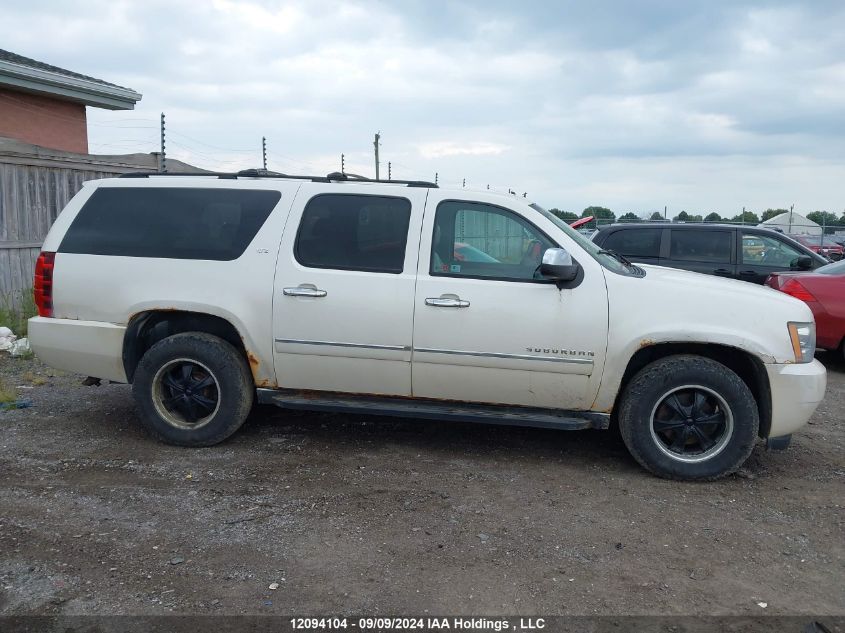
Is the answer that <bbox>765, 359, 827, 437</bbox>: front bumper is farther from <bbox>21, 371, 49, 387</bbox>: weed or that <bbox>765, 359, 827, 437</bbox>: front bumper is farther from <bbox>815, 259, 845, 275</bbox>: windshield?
<bbox>21, 371, 49, 387</bbox>: weed

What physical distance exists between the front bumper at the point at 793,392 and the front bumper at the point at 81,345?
4467mm

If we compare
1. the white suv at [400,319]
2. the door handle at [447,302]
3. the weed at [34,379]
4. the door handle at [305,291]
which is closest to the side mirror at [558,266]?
the white suv at [400,319]

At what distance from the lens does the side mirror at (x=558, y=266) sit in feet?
15.4

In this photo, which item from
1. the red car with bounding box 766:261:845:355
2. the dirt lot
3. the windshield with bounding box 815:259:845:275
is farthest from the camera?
the windshield with bounding box 815:259:845:275

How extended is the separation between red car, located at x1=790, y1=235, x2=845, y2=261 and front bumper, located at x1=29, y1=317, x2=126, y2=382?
52.6ft

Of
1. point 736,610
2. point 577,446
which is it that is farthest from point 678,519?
point 577,446

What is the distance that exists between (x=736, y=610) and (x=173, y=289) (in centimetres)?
400

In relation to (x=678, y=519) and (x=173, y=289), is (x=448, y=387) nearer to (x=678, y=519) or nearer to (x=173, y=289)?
(x=678, y=519)

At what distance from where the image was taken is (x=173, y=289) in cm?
521

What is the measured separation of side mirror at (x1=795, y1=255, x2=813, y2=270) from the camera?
960cm

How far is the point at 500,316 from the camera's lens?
483 centimetres

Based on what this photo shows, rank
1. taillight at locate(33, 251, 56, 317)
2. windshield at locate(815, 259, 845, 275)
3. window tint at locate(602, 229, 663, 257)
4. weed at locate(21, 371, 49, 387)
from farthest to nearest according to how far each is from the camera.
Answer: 1. window tint at locate(602, 229, 663, 257)
2. windshield at locate(815, 259, 845, 275)
3. weed at locate(21, 371, 49, 387)
4. taillight at locate(33, 251, 56, 317)

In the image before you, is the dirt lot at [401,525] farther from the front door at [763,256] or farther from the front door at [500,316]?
the front door at [763,256]

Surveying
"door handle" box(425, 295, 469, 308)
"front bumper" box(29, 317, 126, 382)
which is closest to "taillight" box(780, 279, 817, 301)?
"door handle" box(425, 295, 469, 308)
